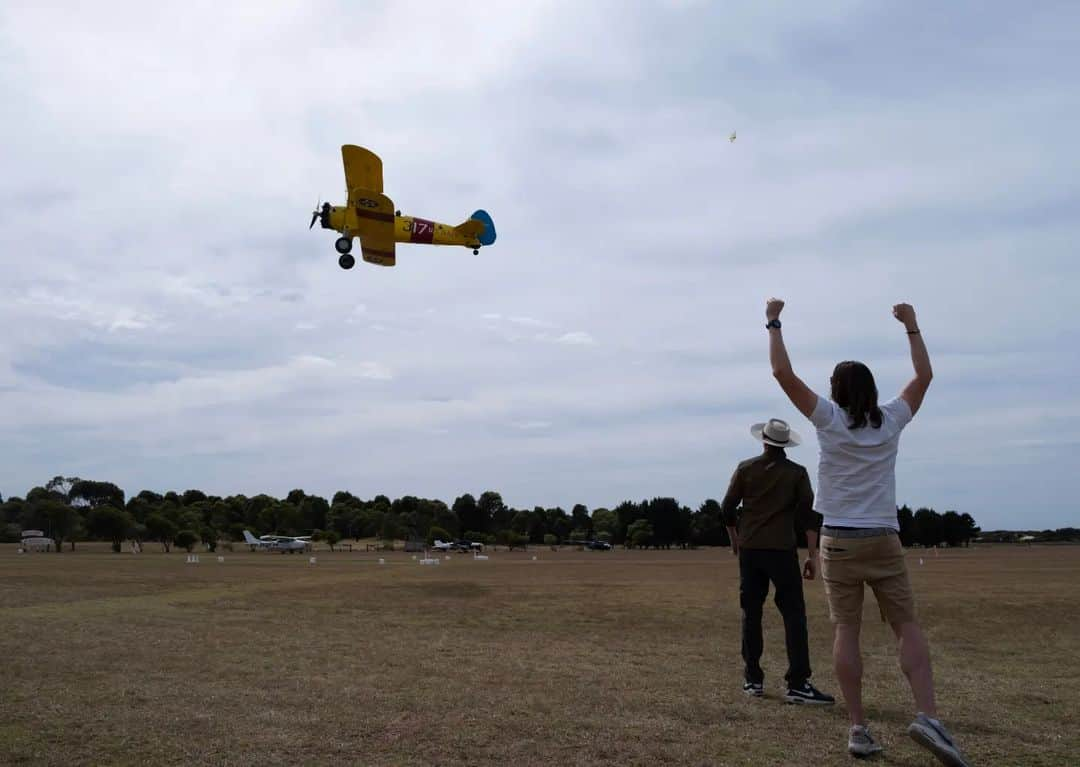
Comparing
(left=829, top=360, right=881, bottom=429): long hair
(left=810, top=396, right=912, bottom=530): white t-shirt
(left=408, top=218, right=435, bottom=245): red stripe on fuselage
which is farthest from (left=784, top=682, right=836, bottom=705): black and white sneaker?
(left=408, top=218, right=435, bottom=245): red stripe on fuselage

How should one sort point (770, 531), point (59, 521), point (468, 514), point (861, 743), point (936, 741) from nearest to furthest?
point (936, 741) → point (861, 743) → point (770, 531) → point (59, 521) → point (468, 514)

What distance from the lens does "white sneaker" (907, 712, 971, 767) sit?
437cm

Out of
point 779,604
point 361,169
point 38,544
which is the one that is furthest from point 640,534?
point 779,604

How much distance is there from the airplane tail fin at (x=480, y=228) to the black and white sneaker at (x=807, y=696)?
22.8 m

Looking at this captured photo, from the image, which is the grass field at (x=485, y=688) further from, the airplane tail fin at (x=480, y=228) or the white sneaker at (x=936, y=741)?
the airplane tail fin at (x=480, y=228)

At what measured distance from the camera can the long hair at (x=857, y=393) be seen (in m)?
4.91

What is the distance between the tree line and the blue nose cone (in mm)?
64679

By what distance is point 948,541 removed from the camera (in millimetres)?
129000

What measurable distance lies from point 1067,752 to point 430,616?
9.68 meters

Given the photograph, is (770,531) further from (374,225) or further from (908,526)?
(908,526)

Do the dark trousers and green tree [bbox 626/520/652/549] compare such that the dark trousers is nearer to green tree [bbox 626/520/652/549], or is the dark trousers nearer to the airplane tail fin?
the airplane tail fin

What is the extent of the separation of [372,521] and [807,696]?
124m

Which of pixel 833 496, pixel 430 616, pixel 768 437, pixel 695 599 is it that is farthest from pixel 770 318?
pixel 695 599

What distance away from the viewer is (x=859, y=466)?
4.91 m
